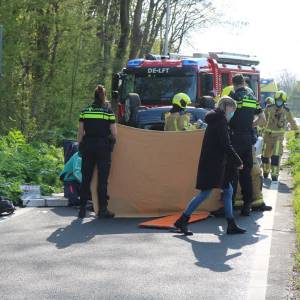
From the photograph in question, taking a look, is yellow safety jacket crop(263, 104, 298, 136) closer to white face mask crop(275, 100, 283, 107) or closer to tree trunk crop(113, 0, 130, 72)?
white face mask crop(275, 100, 283, 107)

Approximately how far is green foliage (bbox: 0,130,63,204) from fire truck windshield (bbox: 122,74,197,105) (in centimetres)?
444

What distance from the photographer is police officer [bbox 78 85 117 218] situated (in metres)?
10.4

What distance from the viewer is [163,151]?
1079cm

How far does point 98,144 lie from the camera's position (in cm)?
1038

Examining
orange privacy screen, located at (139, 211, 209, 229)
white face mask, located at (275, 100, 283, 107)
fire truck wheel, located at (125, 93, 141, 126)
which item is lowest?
orange privacy screen, located at (139, 211, 209, 229)

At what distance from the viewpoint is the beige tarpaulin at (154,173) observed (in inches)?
421

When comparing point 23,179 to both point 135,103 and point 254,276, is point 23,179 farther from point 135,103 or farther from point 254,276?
point 254,276

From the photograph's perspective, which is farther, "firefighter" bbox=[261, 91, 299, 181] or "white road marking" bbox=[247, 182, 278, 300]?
"firefighter" bbox=[261, 91, 299, 181]

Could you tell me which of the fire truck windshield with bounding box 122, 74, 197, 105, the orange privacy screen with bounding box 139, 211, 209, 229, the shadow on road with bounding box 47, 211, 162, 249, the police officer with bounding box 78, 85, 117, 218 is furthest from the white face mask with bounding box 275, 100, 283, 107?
the shadow on road with bounding box 47, 211, 162, 249

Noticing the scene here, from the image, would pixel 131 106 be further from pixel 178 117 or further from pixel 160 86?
pixel 178 117

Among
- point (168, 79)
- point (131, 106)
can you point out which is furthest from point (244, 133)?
point (168, 79)

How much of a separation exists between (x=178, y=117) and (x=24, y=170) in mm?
3130

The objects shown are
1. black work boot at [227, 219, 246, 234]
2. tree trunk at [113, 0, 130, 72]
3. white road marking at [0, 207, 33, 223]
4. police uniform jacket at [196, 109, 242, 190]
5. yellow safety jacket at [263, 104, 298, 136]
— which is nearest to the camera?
police uniform jacket at [196, 109, 242, 190]

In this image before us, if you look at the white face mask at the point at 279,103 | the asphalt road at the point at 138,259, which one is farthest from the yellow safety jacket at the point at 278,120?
the asphalt road at the point at 138,259
